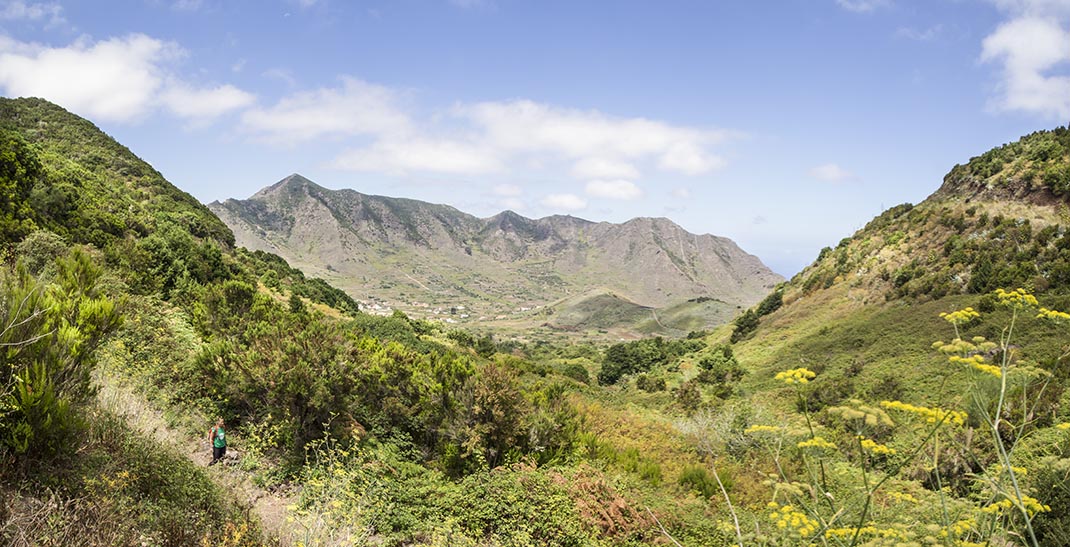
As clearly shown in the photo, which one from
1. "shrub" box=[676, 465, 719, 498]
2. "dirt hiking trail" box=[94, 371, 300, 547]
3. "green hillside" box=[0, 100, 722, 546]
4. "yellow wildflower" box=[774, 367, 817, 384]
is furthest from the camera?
"shrub" box=[676, 465, 719, 498]

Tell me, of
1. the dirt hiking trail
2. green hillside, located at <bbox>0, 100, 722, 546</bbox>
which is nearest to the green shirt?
the dirt hiking trail

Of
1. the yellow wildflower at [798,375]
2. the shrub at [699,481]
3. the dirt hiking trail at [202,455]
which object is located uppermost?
the yellow wildflower at [798,375]

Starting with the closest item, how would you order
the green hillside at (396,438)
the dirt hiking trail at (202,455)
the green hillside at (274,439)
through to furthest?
the green hillside at (396,438) → the green hillside at (274,439) → the dirt hiking trail at (202,455)

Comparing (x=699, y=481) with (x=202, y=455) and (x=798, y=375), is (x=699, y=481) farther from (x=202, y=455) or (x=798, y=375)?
(x=202, y=455)

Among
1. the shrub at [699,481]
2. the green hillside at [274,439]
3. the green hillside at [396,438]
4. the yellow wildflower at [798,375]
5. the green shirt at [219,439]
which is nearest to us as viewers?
the yellow wildflower at [798,375]

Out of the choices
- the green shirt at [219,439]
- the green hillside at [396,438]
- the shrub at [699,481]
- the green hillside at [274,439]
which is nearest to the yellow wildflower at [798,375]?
the green hillside at [396,438]

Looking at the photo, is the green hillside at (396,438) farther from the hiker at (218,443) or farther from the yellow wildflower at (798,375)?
the hiker at (218,443)

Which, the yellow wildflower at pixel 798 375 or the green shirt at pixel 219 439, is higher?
the yellow wildflower at pixel 798 375

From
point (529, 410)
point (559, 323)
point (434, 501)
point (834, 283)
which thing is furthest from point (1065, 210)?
point (559, 323)

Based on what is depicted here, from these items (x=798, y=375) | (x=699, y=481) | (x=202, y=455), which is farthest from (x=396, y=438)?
(x=798, y=375)

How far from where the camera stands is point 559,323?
153 m

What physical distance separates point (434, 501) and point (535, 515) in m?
1.64

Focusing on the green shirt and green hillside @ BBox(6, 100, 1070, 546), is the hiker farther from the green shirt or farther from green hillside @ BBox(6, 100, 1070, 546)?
green hillside @ BBox(6, 100, 1070, 546)

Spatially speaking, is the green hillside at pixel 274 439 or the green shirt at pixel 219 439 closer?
the green hillside at pixel 274 439
